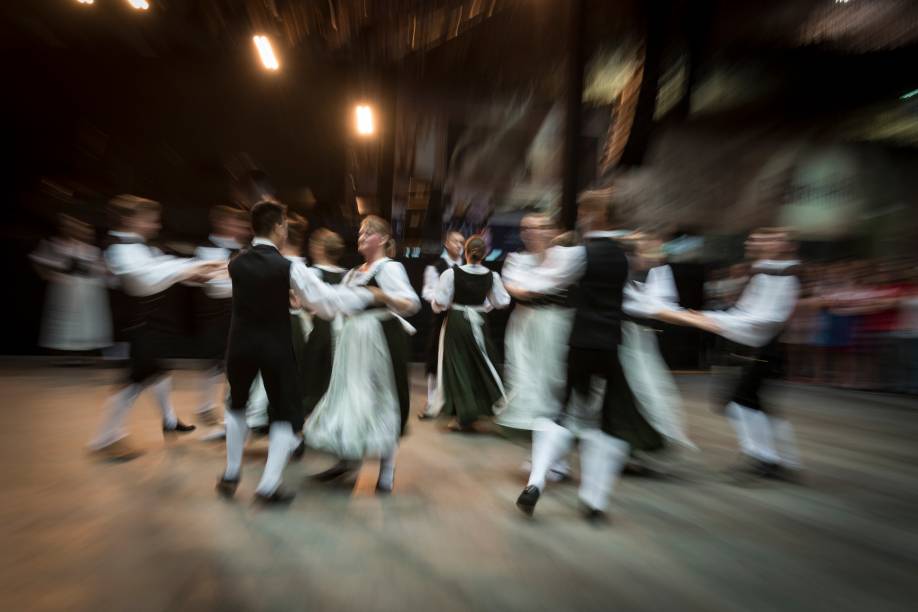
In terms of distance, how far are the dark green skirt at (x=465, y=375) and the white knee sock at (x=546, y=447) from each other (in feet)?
5.95

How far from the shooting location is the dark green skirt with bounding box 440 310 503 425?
4652 millimetres

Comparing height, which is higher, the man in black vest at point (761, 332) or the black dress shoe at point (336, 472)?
the man in black vest at point (761, 332)

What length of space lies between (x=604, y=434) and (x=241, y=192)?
10.6 m

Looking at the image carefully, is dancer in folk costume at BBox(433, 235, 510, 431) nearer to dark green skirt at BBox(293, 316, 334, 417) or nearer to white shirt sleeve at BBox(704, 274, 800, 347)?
dark green skirt at BBox(293, 316, 334, 417)

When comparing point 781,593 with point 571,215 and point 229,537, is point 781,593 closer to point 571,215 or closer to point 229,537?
point 229,537

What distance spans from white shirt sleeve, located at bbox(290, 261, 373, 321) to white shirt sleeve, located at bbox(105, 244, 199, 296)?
0.89 metres

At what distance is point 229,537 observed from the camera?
2.34 m

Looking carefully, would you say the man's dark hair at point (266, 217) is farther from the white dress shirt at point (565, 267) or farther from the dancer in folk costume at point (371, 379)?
the white dress shirt at point (565, 267)

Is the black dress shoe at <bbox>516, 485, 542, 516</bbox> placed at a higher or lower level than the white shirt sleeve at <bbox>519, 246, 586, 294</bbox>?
lower

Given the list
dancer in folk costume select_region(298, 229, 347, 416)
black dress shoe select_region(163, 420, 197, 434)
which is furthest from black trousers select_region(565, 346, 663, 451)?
black dress shoe select_region(163, 420, 197, 434)

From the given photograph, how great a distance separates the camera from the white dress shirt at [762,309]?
3393mm

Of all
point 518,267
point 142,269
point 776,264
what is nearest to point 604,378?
point 518,267

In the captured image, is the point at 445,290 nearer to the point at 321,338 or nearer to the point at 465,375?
the point at 465,375

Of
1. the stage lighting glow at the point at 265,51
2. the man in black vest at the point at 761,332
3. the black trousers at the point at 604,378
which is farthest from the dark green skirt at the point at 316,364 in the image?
the stage lighting glow at the point at 265,51
